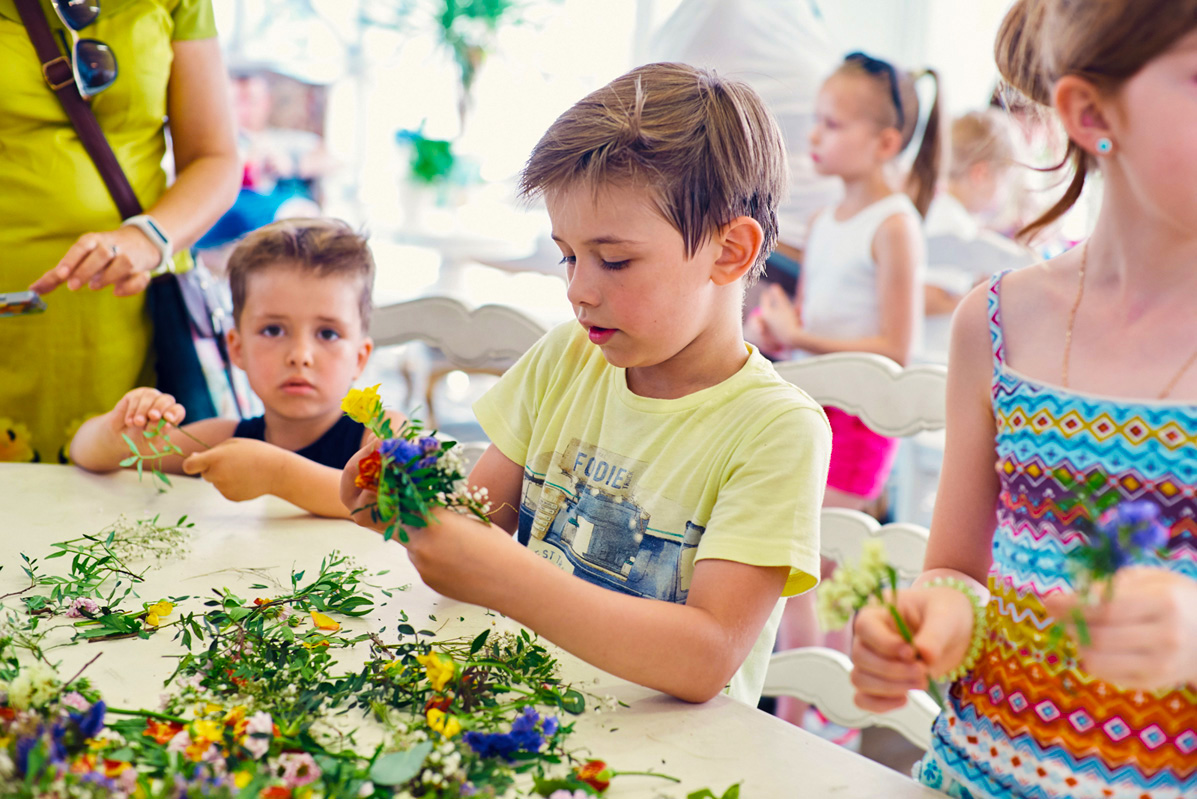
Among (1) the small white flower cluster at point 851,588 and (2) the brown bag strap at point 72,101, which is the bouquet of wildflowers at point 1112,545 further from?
(2) the brown bag strap at point 72,101

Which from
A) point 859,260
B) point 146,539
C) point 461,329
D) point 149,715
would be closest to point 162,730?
point 149,715

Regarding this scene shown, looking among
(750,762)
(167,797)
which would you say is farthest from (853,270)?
(167,797)

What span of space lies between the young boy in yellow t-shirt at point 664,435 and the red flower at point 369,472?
52 millimetres

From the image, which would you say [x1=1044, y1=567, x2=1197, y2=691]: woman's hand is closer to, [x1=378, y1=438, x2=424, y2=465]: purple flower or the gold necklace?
the gold necklace

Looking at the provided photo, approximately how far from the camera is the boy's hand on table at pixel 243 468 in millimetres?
1200

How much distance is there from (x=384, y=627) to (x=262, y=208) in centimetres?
296

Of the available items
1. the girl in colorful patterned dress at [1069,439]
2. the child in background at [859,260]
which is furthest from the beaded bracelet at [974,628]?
the child in background at [859,260]

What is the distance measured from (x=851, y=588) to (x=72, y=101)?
1322 millimetres

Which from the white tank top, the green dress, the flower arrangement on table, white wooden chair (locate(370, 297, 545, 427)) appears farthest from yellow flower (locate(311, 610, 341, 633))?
the white tank top

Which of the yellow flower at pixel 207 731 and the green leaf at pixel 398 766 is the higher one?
the green leaf at pixel 398 766

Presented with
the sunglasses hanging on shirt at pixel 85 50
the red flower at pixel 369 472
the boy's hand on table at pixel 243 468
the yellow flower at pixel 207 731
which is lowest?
the boy's hand on table at pixel 243 468

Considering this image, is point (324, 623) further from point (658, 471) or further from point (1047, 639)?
point (1047, 639)

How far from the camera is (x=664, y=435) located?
3.26ft

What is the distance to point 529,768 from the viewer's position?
64 cm
